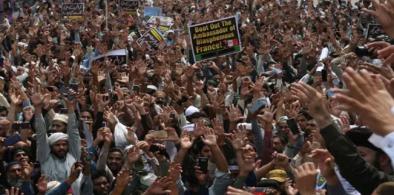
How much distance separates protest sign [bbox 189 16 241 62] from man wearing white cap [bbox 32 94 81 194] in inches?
183

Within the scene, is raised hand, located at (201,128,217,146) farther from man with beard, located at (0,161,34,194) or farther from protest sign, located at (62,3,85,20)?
protest sign, located at (62,3,85,20)

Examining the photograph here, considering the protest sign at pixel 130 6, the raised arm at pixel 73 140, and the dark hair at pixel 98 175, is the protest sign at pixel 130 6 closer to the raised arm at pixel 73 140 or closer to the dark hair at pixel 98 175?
the raised arm at pixel 73 140

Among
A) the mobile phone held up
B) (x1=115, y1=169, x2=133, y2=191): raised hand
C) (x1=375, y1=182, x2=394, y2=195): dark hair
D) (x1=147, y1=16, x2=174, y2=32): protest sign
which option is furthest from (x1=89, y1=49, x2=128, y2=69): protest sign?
(x1=375, y1=182, x2=394, y2=195): dark hair

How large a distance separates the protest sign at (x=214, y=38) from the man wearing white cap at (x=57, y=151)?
4.65 m

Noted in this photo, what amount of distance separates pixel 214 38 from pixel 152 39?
290cm

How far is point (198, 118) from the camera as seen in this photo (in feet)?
25.8

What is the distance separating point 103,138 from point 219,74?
4612 millimetres

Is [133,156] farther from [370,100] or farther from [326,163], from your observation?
[370,100]

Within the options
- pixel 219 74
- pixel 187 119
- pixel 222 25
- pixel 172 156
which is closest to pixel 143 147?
pixel 172 156

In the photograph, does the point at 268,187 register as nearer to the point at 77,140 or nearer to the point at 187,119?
the point at 77,140

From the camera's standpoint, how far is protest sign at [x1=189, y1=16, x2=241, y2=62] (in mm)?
11375

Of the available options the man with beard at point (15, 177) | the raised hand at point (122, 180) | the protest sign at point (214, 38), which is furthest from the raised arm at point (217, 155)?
the protest sign at point (214, 38)

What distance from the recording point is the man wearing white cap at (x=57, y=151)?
6496 millimetres

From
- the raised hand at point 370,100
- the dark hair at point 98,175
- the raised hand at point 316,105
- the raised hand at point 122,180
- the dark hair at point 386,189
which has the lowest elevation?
the dark hair at point 98,175
